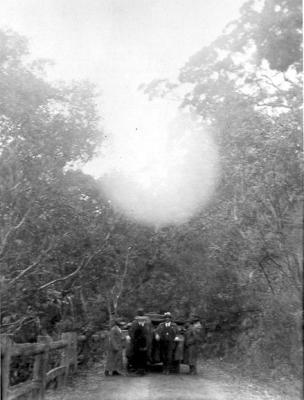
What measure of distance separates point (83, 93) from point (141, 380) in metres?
8.38

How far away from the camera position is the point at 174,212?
24.4m

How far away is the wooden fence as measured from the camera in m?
7.30

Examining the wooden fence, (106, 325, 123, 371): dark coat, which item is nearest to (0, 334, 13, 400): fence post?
the wooden fence

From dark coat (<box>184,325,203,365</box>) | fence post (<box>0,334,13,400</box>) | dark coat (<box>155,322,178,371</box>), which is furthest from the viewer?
dark coat (<box>184,325,203,365</box>)

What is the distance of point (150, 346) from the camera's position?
14250 millimetres

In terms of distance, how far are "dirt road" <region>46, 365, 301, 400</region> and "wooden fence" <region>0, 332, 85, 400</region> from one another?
450 millimetres

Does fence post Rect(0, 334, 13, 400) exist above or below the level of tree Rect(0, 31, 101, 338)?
below

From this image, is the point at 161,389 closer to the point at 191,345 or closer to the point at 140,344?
the point at 140,344

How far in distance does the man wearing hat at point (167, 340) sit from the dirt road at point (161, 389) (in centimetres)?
41

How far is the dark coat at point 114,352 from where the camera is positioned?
13469mm

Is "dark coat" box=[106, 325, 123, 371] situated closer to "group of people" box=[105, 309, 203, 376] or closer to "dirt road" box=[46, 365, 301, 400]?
"group of people" box=[105, 309, 203, 376]

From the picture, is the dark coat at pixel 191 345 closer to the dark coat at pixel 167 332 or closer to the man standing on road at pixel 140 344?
the dark coat at pixel 167 332

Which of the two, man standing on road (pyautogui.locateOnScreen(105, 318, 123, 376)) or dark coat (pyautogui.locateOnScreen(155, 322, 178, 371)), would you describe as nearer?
man standing on road (pyautogui.locateOnScreen(105, 318, 123, 376))

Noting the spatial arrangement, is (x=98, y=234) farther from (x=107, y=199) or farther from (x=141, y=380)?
(x=141, y=380)
